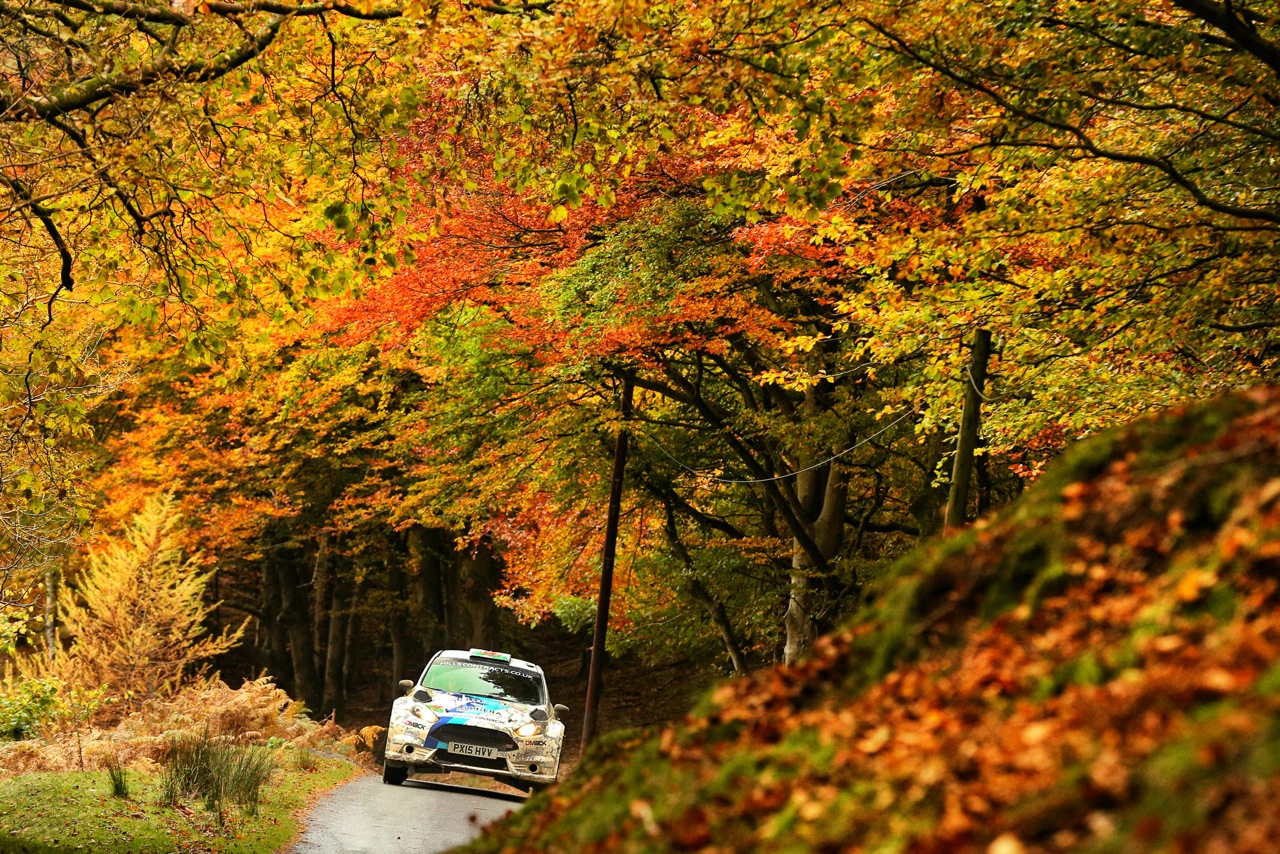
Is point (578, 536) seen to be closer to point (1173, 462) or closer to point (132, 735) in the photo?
point (132, 735)

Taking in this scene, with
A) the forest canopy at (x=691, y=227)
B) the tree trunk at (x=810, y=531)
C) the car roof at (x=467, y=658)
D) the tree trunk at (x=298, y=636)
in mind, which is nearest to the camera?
the forest canopy at (x=691, y=227)

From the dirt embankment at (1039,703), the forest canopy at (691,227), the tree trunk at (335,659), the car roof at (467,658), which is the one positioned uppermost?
the forest canopy at (691,227)

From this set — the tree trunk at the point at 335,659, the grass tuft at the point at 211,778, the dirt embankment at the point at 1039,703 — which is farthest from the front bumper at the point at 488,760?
the tree trunk at the point at 335,659

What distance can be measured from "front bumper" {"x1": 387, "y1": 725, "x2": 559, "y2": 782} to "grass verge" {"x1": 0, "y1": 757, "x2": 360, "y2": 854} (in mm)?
2069

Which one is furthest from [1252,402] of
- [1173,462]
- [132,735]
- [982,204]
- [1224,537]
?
[132,735]

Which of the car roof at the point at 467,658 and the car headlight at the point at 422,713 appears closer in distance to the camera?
the car headlight at the point at 422,713

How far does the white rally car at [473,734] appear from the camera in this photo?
52.9 ft

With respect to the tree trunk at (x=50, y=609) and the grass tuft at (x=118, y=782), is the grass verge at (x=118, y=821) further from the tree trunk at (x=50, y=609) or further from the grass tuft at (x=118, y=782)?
the tree trunk at (x=50, y=609)

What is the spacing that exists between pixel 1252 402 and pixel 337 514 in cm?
3066

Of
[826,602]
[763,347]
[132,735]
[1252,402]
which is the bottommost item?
[132,735]

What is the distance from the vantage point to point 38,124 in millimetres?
9336

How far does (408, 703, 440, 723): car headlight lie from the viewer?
16188mm

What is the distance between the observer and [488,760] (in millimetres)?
16141

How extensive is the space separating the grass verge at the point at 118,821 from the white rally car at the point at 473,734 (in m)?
2.12
